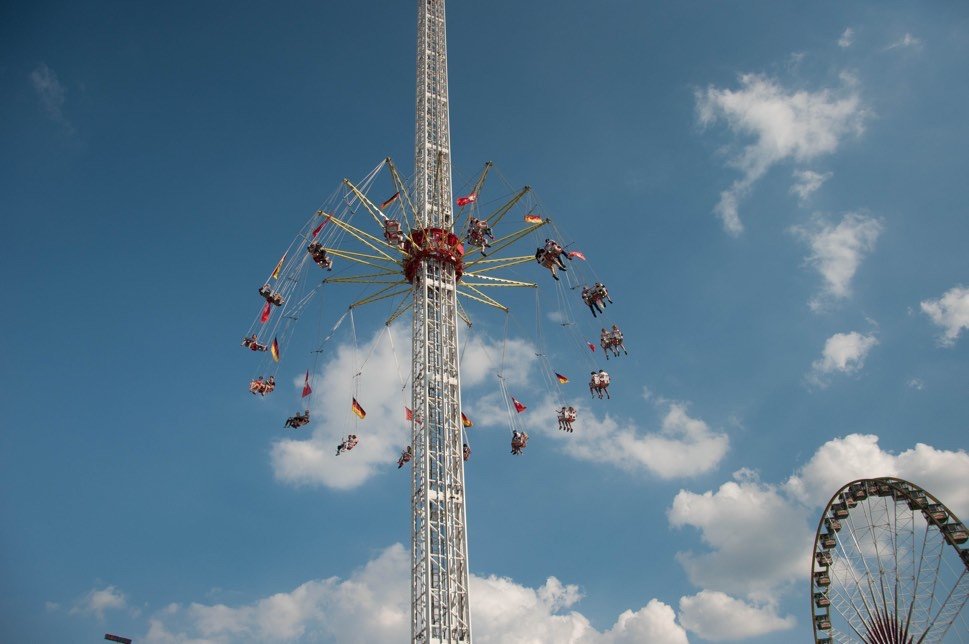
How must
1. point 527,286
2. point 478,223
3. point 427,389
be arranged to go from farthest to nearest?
point 527,286 < point 478,223 < point 427,389

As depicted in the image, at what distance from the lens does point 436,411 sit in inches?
1310

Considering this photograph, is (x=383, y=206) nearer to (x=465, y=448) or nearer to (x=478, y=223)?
(x=478, y=223)

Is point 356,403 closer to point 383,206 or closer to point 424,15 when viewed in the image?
point 383,206

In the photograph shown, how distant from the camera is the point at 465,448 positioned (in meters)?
37.1

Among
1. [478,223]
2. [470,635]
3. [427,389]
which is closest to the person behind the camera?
[470,635]

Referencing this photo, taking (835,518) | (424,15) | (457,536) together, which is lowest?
(457,536)

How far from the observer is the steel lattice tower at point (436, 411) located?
29.3m

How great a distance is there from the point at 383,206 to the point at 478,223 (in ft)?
15.4

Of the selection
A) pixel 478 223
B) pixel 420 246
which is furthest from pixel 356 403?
pixel 478 223

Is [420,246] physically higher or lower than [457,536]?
higher

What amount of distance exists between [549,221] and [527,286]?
3553mm

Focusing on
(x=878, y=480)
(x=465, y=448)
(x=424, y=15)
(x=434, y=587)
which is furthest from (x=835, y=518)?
(x=424, y=15)

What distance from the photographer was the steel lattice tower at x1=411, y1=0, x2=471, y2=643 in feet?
96.2

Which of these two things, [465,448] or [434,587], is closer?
[434,587]
